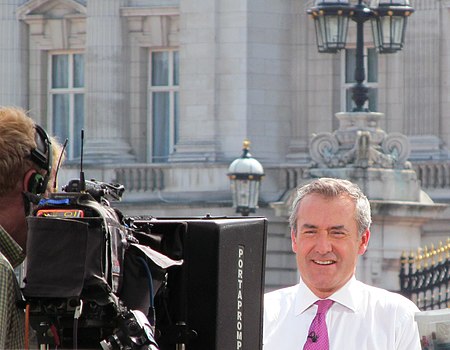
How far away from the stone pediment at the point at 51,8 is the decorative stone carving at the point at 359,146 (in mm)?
13562

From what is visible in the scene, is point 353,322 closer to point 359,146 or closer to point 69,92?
point 359,146

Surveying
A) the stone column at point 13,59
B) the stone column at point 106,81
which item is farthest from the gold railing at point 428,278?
the stone column at point 13,59

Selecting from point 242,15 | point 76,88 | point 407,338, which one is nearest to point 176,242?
point 407,338

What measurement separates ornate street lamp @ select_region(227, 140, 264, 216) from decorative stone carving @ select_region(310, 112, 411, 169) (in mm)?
1220

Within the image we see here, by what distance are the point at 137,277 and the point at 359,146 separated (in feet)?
63.2

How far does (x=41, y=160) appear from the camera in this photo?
6.64 m

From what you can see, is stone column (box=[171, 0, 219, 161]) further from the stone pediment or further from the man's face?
the man's face

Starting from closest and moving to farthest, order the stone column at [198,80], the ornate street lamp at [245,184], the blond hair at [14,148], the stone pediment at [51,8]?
the blond hair at [14,148]
the ornate street lamp at [245,184]
the stone column at [198,80]
the stone pediment at [51,8]

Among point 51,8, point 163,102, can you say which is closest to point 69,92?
point 51,8

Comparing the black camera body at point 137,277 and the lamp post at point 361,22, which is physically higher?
the lamp post at point 361,22

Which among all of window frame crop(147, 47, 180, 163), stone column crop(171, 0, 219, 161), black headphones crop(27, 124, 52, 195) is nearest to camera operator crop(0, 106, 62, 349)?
black headphones crop(27, 124, 52, 195)

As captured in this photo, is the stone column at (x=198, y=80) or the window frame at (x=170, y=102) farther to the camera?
the window frame at (x=170, y=102)

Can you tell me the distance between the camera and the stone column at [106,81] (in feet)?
128

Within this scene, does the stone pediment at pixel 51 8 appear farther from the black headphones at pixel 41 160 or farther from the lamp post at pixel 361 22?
the black headphones at pixel 41 160
